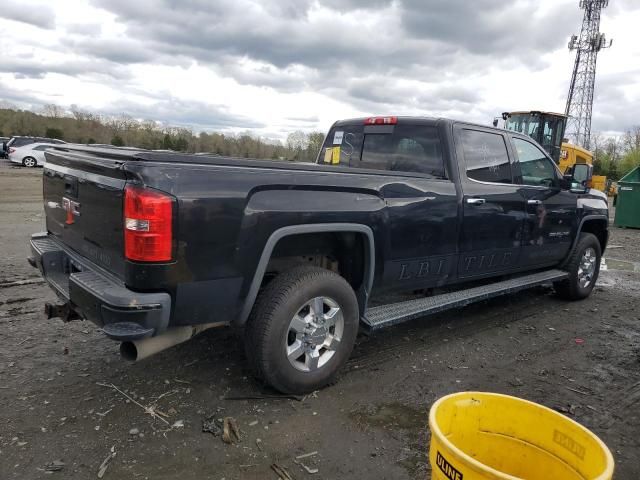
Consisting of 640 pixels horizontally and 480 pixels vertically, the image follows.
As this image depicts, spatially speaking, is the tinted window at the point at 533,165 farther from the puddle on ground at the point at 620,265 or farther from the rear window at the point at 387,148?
the puddle on ground at the point at 620,265

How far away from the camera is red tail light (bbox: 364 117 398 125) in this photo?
466 cm

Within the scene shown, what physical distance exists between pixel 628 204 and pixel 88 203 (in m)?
15.7

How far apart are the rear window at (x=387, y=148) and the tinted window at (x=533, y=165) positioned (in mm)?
1325

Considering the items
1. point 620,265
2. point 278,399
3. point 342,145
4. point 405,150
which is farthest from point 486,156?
point 620,265

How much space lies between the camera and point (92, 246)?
10.3 ft

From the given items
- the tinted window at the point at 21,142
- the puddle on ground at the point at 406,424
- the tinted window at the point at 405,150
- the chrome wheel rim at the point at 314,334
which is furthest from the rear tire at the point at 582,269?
the tinted window at the point at 21,142

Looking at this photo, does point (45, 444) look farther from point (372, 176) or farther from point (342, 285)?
point (372, 176)

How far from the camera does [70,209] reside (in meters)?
3.41

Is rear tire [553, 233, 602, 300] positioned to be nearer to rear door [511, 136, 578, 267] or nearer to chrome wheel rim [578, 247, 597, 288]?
chrome wheel rim [578, 247, 597, 288]

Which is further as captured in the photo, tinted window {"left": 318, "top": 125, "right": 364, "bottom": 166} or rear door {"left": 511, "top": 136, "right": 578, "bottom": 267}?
rear door {"left": 511, "top": 136, "right": 578, "bottom": 267}

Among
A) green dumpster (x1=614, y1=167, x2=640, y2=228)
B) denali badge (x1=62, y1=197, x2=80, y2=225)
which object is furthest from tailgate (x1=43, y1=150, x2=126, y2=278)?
green dumpster (x1=614, y1=167, x2=640, y2=228)

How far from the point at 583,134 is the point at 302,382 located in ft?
188

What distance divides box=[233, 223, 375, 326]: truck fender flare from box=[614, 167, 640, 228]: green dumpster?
14058mm

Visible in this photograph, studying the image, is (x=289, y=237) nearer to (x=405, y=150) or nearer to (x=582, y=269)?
(x=405, y=150)
